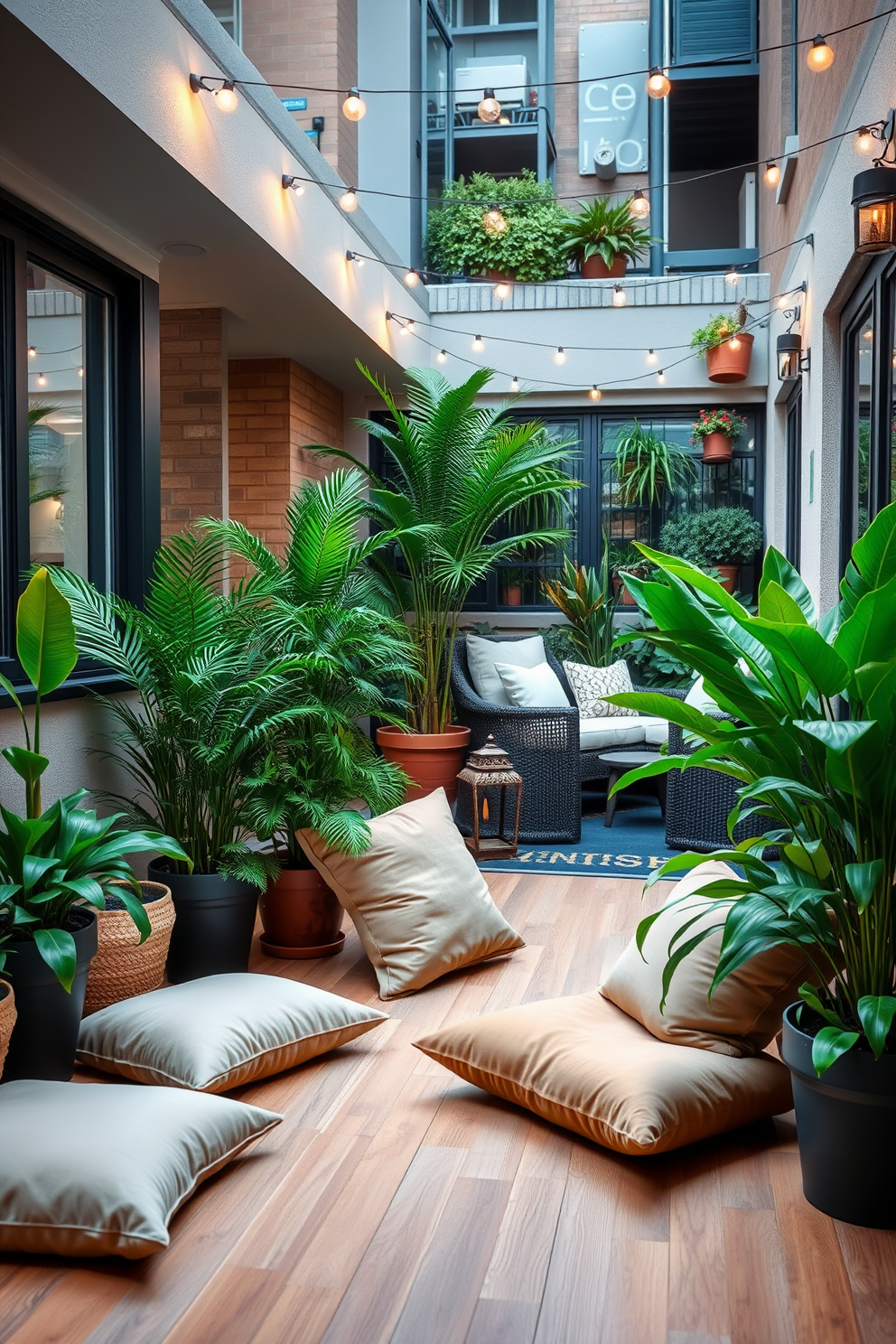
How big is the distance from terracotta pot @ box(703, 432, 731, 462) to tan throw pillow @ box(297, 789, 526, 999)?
4451 millimetres

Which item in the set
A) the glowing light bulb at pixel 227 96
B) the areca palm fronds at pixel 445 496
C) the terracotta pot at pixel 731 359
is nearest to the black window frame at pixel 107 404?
the glowing light bulb at pixel 227 96

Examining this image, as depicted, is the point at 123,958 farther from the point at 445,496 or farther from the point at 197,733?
the point at 445,496

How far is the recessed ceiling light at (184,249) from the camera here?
163 inches

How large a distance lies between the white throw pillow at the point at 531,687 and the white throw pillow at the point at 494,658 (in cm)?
6

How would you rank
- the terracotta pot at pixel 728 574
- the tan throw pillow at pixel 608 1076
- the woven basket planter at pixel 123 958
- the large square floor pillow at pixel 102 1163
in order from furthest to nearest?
the terracotta pot at pixel 728 574, the woven basket planter at pixel 123 958, the tan throw pillow at pixel 608 1076, the large square floor pillow at pixel 102 1163

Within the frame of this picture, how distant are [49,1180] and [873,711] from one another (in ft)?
5.04

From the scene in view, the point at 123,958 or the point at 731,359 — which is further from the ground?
the point at 731,359

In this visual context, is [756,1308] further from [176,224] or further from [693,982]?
[176,224]

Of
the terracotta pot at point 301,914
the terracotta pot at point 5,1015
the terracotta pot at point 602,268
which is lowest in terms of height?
the terracotta pot at point 301,914

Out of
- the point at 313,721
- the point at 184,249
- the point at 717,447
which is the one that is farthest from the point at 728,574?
the point at 313,721

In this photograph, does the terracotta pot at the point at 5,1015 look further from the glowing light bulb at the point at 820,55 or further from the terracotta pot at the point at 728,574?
the terracotta pot at the point at 728,574

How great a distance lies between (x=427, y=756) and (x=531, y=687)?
66cm

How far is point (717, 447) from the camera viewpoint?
693 centimetres

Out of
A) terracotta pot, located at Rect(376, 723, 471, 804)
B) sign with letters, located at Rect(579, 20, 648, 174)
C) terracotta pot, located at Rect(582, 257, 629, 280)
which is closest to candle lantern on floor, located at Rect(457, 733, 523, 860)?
terracotta pot, located at Rect(376, 723, 471, 804)
